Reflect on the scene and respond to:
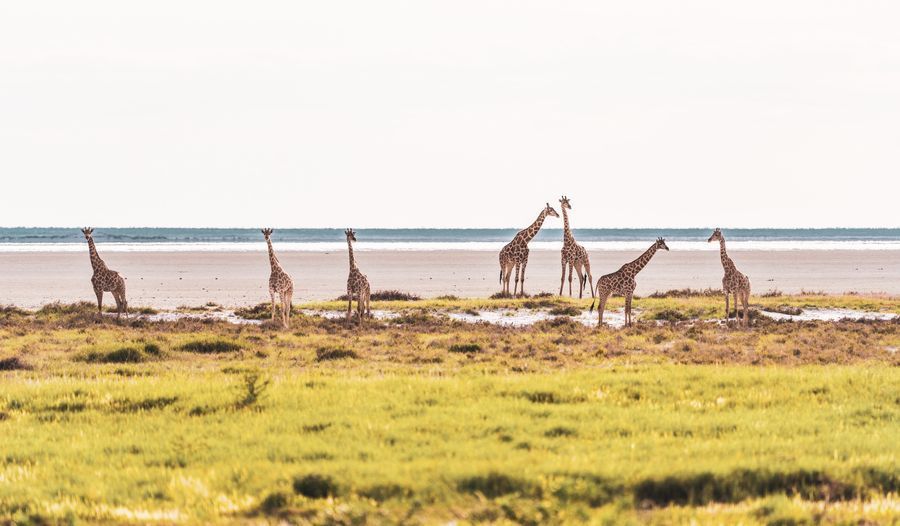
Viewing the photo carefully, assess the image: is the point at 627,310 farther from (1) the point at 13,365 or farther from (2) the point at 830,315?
(1) the point at 13,365

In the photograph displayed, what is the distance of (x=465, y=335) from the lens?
2461 centimetres

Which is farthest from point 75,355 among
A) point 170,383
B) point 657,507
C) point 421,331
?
point 657,507

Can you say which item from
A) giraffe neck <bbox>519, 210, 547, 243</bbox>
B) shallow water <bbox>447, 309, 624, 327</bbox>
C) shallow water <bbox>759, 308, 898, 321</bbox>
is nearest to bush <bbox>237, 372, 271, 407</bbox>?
shallow water <bbox>447, 309, 624, 327</bbox>

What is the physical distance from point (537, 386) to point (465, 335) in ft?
35.0

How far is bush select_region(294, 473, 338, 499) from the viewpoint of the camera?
9289 mm

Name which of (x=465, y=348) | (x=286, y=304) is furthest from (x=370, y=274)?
(x=465, y=348)

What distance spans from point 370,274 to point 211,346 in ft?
122

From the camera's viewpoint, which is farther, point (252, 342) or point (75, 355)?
point (252, 342)

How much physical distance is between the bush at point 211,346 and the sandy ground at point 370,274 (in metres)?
14.8

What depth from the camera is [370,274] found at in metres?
59.2

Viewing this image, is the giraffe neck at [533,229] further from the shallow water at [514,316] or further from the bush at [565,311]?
the bush at [565,311]

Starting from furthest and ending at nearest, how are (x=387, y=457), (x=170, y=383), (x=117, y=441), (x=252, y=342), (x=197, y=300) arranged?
(x=197, y=300) < (x=252, y=342) < (x=170, y=383) < (x=117, y=441) < (x=387, y=457)

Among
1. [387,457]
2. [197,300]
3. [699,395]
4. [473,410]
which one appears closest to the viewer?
[387,457]

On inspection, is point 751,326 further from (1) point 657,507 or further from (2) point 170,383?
(1) point 657,507
